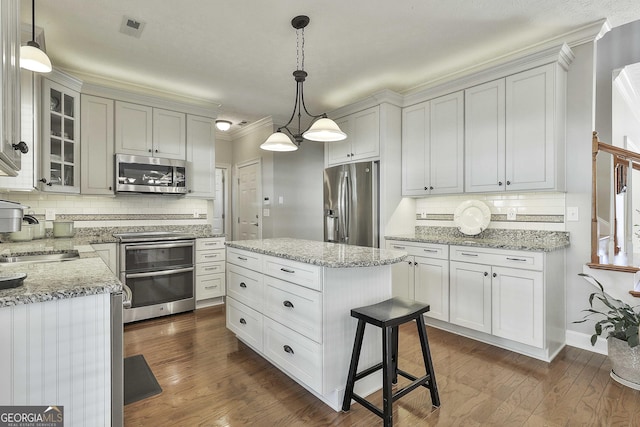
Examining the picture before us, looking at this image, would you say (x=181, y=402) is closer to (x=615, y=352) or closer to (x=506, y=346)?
(x=506, y=346)

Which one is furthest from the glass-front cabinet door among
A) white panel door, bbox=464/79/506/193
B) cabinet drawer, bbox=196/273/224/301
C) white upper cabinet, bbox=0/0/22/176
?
white panel door, bbox=464/79/506/193

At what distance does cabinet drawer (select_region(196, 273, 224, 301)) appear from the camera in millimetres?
3949

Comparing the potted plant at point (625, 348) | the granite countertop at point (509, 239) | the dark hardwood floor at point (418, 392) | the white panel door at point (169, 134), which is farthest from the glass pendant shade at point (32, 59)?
the potted plant at point (625, 348)

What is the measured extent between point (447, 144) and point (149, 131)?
338 centimetres

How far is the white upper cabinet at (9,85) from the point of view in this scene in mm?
1073

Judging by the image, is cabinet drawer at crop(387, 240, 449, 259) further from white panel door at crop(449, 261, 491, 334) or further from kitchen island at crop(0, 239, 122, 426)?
kitchen island at crop(0, 239, 122, 426)

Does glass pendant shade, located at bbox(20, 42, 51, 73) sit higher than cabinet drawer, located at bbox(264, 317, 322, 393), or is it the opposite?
glass pendant shade, located at bbox(20, 42, 51, 73)

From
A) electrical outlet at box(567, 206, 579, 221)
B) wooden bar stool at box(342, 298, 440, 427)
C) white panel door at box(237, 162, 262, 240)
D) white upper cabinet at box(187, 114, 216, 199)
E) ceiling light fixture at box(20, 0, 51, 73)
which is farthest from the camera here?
white panel door at box(237, 162, 262, 240)

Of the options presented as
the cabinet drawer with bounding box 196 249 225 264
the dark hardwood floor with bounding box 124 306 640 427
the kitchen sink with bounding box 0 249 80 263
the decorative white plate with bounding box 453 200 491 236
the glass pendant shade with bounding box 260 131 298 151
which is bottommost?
the dark hardwood floor with bounding box 124 306 640 427

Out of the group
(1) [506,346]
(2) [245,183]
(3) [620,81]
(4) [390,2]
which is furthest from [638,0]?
(2) [245,183]

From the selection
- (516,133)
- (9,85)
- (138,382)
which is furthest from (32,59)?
(516,133)

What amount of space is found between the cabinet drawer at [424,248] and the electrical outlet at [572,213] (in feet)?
3.41

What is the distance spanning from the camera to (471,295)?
2.96m

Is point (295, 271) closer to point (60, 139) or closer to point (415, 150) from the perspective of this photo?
point (415, 150)
